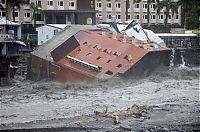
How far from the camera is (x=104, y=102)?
1109 inches

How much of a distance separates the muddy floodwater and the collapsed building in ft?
2.87

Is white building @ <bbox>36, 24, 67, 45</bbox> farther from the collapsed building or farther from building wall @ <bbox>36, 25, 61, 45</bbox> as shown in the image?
the collapsed building

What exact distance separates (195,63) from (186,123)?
37399 millimetres

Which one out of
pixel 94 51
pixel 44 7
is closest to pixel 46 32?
pixel 94 51

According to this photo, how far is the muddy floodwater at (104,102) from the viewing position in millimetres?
19422

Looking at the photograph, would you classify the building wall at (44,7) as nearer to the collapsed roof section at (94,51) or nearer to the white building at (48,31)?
the white building at (48,31)

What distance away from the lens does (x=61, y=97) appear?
101 feet

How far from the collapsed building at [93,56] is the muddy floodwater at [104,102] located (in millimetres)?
876

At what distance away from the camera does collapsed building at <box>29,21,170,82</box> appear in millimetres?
36688

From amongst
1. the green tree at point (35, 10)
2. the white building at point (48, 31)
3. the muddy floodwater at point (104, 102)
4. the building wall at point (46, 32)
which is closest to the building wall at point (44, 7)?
the green tree at point (35, 10)

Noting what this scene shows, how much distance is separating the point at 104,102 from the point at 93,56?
1023 centimetres

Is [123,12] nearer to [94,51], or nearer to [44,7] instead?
[44,7]

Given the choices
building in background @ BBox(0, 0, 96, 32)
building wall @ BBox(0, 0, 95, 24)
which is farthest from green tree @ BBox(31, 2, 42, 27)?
building wall @ BBox(0, 0, 95, 24)

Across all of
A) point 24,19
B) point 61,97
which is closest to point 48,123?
point 61,97
